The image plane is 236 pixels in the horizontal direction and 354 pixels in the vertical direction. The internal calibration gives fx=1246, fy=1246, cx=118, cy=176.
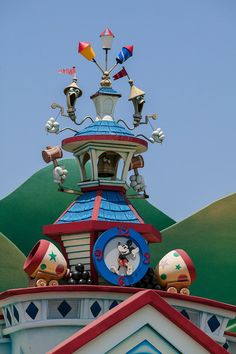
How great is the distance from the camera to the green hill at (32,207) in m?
18.8

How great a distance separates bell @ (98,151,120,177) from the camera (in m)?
13.5

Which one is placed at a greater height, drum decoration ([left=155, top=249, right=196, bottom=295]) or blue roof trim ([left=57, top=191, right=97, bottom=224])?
blue roof trim ([left=57, top=191, right=97, bottom=224])

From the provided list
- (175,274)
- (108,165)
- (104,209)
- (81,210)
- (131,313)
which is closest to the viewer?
(131,313)

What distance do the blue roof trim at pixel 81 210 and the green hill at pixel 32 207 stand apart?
553 cm

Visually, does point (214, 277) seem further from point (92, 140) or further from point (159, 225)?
point (92, 140)

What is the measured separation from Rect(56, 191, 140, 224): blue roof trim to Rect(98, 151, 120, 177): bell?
383mm

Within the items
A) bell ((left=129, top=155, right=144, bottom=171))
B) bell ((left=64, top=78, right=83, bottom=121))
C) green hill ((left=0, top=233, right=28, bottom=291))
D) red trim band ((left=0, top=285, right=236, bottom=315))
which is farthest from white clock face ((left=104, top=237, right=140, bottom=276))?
green hill ((left=0, top=233, right=28, bottom=291))

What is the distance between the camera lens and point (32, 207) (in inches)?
744

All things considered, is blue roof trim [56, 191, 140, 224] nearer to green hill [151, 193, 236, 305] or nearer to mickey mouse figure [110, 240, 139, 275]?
mickey mouse figure [110, 240, 139, 275]

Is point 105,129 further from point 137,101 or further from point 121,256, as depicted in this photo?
point 121,256

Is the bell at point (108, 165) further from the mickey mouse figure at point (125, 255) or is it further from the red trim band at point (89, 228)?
the mickey mouse figure at point (125, 255)

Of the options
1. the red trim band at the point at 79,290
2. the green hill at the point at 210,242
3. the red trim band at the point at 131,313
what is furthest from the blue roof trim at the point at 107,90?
the green hill at the point at 210,242

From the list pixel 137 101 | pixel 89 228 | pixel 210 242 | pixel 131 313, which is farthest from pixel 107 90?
pixel 210 242

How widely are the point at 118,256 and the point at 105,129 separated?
4.84 feet
